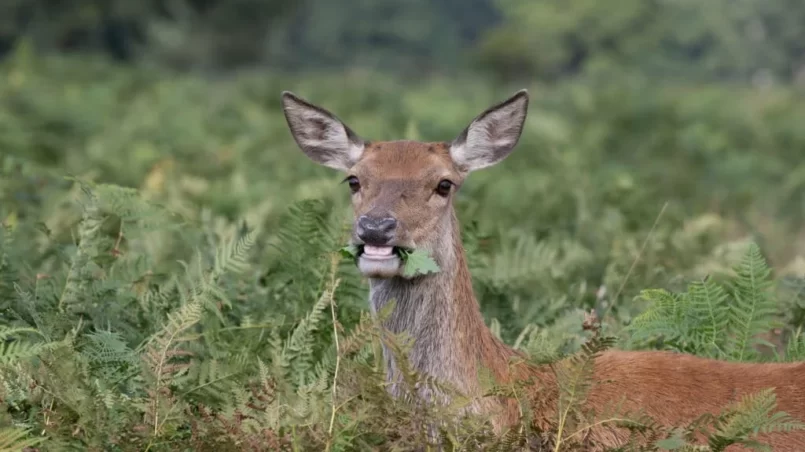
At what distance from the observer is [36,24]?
163ft

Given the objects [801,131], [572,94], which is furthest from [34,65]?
[801,131]

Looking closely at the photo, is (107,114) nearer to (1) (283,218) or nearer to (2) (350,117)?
(2) (350,117)

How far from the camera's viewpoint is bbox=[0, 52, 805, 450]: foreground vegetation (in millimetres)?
4367

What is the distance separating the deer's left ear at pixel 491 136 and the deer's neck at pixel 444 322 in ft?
1.57

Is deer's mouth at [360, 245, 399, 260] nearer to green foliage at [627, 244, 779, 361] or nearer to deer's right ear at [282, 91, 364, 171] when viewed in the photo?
deer's right ear at [282, 91, 364, 171]

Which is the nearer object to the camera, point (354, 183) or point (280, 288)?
point (354, 183)

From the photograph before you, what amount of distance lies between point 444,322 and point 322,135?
120cm

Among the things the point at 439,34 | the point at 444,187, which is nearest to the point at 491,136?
the point at 444,187

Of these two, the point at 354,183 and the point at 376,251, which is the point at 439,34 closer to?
the point at 354,183

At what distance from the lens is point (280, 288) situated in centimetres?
641

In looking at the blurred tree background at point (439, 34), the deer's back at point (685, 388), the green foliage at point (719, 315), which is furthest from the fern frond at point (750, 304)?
the blurred tree background at point (439, 34)

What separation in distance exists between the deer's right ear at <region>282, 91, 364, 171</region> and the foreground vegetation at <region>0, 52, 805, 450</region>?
1.35 feet

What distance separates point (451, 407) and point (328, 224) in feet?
7.26

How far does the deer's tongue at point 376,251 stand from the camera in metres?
5.00
